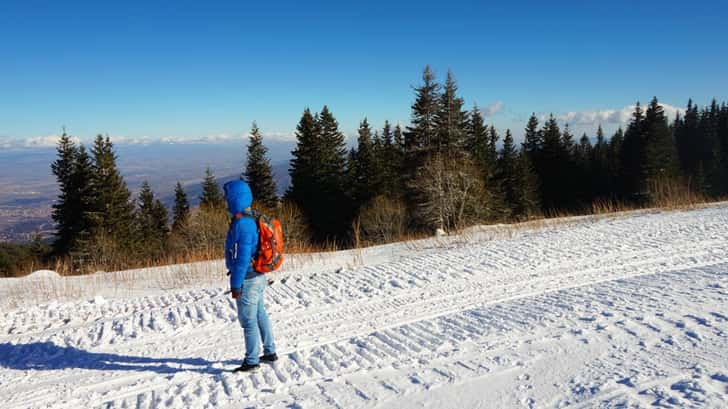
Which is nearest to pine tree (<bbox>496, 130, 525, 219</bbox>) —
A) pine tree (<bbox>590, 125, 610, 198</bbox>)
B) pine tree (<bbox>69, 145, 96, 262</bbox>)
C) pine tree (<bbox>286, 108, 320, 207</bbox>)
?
pine tree (<bbox>590, 125, 610, 198</bbox>)

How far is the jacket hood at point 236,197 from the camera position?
401 cm

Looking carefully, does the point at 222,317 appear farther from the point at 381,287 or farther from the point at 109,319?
the point at 381,287

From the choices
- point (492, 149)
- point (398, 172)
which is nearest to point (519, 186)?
point (492, 149)

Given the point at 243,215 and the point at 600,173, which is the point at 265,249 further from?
the point at 600,173

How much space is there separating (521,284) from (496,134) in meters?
43.5

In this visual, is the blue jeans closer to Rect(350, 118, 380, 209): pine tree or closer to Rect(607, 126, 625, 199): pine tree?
Rect(350, 118, 380, 209): pine tree

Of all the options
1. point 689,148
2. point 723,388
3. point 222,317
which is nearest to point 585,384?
point 723,388

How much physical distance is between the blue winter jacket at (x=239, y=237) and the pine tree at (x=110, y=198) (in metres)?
27.4

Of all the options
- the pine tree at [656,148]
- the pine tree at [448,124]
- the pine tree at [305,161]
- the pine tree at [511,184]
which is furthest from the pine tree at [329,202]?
the pine tree at [656,148]

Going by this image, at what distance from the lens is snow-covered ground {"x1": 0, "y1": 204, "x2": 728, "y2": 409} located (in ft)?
11.0

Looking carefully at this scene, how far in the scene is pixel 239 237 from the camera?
13.1 feet

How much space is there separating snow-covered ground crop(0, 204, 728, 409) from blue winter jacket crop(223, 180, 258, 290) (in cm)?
109

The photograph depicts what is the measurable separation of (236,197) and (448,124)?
24.1m

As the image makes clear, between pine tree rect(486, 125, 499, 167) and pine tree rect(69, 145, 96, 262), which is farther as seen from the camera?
pine tree rect(486, 125, 499, 167)
